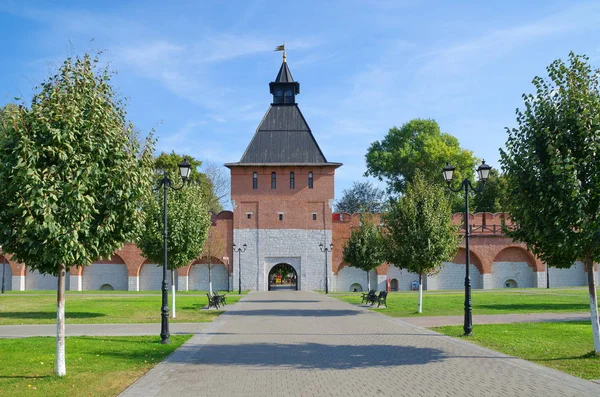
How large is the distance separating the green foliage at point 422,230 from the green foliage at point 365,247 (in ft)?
45.5

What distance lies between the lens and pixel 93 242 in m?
9.84

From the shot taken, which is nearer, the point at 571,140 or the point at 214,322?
the point at 571,140

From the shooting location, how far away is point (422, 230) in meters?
23.3

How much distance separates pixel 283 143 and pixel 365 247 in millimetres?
14563

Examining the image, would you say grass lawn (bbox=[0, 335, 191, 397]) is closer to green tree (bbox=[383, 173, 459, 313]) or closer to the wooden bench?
the wooden bench

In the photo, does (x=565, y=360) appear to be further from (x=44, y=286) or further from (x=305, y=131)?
(x=44, y=286)

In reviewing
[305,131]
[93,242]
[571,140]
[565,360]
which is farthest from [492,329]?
[305,131]

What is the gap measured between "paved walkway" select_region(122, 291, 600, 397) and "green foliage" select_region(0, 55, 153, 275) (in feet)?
9.08

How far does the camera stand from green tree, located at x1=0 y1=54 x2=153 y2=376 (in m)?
9.05

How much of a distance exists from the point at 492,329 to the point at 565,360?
18.3 ft

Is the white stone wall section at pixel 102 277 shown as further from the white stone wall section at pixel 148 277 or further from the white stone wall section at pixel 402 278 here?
the white stone wall section at pixel 402 278

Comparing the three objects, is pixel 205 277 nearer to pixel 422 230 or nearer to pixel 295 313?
pixel 295 313

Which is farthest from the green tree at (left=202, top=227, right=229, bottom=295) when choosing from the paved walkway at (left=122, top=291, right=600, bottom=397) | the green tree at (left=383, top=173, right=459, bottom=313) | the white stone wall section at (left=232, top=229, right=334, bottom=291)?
the paved walkway at (left=122, top=291, right=600, bottom=397)

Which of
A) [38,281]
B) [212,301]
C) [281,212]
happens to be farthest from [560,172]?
[38,281]
